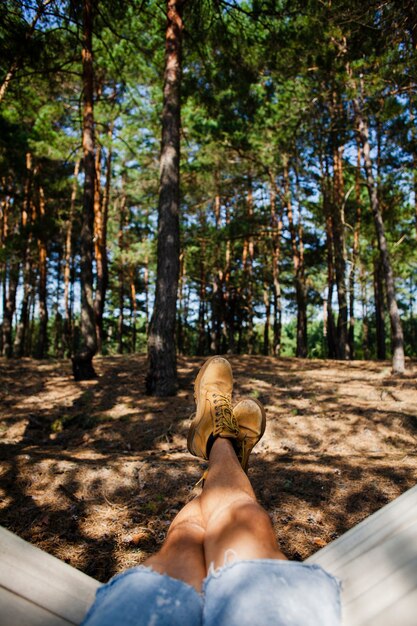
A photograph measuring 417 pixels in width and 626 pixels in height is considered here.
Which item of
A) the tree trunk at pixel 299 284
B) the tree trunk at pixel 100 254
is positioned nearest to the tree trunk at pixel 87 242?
the tree trunk at pixel 100 254

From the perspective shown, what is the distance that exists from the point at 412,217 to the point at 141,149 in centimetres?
1164

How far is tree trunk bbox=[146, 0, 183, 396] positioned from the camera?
6.16m

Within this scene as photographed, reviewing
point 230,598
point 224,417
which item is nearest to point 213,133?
point 224,417

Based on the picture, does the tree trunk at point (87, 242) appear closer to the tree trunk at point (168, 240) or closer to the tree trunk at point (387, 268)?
the tree trunk at point (168, 240)

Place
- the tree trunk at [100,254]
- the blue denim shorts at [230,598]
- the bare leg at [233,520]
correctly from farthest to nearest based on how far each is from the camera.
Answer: the tree trunk at [100,254], the bare leg at [233,520], the blue denim shorts at [230,598]

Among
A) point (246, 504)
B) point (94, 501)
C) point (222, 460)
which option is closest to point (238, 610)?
point (246, 504)

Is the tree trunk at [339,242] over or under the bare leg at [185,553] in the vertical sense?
over

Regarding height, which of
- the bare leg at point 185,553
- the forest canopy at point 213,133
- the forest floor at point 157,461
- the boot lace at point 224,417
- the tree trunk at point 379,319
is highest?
the forest canopy at point 213,133

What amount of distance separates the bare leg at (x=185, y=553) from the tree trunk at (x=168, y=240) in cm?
471

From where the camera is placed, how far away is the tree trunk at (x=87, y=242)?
24.7 feet

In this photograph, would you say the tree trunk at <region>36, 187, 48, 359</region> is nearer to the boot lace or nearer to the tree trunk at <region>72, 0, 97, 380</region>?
the tree trunk at <region>72, 0, 97, 380</region>

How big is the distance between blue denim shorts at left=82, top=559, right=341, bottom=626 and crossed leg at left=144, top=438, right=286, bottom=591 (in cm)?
7

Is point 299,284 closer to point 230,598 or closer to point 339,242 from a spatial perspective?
point 339,242

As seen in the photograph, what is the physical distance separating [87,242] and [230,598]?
7677mm
